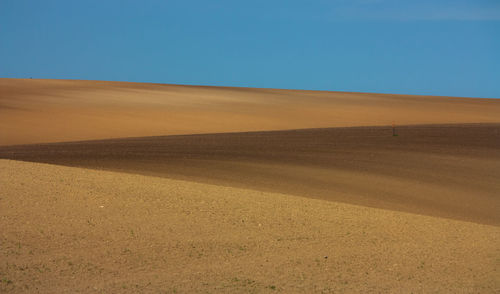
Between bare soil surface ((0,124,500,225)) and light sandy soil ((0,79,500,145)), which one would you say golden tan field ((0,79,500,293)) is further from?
light sandy soil ((0,79,500,145))

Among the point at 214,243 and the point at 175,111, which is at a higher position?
the point at 175,111

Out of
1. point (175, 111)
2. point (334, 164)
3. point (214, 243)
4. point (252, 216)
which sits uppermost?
point (175, 111)

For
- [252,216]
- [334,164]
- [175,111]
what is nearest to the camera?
[252,216]

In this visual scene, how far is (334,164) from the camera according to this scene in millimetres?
14016

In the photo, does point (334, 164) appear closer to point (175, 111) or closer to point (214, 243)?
point (214, 243)

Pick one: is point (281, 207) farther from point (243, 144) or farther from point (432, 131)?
point (432, 131)

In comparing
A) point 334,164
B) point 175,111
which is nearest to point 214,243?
point 334,164

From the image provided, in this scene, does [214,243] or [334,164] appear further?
[334,164]

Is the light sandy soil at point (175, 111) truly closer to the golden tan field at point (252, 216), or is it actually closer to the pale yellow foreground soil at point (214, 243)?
the golden tan field at point (252, 216)

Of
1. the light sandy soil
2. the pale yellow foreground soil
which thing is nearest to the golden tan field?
the pale yellow foreground soil

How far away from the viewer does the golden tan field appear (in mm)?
5668

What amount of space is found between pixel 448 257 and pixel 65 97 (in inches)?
1232

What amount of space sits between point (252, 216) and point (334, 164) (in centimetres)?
648

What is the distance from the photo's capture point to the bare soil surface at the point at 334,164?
35.8 feet
